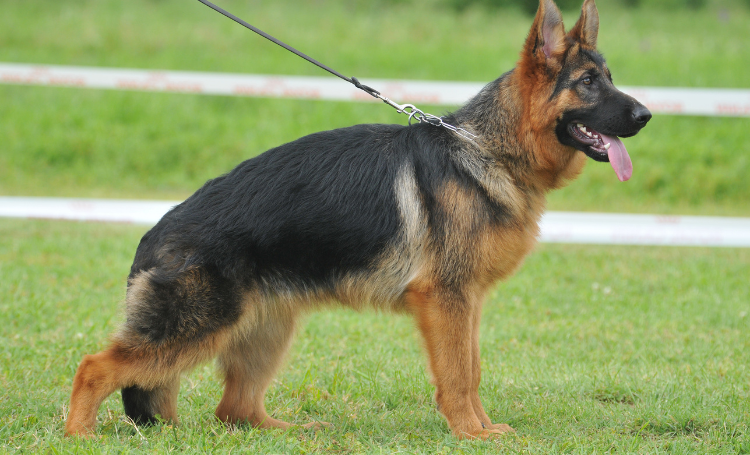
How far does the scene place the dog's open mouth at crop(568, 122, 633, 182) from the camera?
385 centimetres

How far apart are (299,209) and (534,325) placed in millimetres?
3032

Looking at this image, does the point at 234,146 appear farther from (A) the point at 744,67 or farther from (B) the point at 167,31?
(A) the point at 744,67

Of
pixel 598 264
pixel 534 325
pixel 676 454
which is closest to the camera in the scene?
pixel 676 454

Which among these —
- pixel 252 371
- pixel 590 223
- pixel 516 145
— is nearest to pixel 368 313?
pixel 252 371

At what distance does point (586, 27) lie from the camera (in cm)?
392

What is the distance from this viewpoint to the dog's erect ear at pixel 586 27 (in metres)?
3.89

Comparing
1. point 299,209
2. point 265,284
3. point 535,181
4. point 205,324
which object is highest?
point 535,181

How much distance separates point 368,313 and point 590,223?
3.81 meters

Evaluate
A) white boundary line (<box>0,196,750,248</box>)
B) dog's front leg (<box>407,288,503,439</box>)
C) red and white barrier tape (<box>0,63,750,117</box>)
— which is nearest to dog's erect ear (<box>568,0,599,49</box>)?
dog's front leg (<box>407,288,503,439</box>)

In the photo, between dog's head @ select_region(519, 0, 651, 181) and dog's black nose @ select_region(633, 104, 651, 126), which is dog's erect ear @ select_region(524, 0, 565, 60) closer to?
dog's head @ select_region(519, 0, 651, 181)

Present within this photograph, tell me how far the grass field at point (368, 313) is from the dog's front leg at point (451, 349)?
5.9 inches

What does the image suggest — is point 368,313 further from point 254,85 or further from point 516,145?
point 254,85

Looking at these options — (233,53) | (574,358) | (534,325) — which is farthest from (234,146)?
(574,358)

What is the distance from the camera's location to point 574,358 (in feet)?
17.2
